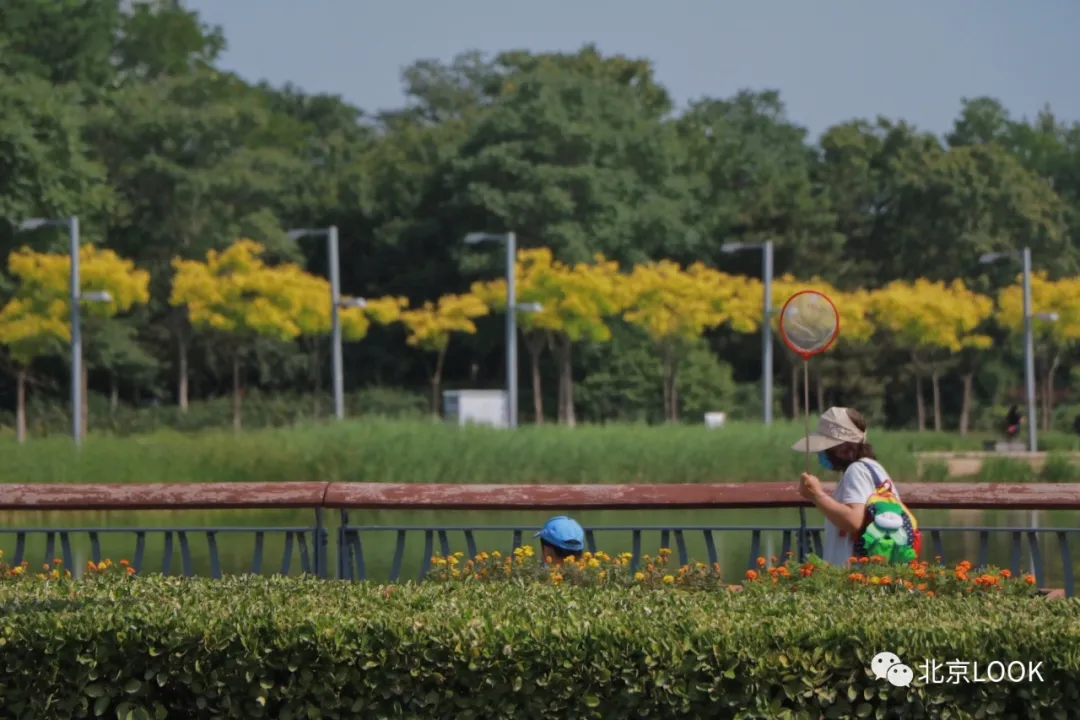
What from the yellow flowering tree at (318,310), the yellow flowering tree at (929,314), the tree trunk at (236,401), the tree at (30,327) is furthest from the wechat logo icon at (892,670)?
the yellow flowering tree at (929,314)

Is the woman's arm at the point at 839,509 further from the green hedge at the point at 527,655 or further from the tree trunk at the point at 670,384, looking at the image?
the tree trunk at the point at 670,384

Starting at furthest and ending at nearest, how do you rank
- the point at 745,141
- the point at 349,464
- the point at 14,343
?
the point at 745,141, the point at 14,343, the point at 349,464

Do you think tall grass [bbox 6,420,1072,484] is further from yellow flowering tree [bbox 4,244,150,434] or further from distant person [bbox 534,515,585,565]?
distant person [bbox 534,515,585,565]

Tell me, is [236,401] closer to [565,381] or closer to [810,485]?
[565,381]

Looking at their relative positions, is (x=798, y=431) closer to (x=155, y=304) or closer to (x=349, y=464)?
(x=349, y=464)

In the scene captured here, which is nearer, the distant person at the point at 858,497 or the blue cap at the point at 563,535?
the distant person at the point at 858,497

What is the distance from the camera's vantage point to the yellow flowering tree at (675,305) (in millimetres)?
47500

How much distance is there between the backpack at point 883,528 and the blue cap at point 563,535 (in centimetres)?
135

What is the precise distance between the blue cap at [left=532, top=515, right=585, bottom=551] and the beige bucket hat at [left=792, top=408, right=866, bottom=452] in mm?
1247

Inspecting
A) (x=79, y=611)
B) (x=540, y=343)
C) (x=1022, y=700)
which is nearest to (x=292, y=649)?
(x=79, y=611)

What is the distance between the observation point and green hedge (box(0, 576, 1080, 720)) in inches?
224

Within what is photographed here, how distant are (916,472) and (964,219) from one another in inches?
1162

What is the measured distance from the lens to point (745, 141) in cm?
6875

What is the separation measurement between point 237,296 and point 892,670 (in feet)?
132
